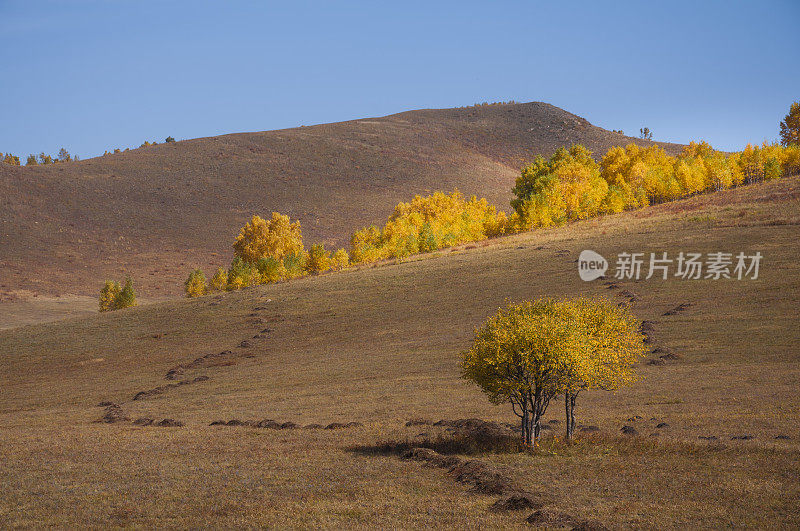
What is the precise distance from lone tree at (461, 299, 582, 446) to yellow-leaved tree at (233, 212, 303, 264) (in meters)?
85.2

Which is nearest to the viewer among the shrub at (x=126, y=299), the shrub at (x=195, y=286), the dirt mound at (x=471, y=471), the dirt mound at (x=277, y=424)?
the dirt mound at (x=471, y=471)

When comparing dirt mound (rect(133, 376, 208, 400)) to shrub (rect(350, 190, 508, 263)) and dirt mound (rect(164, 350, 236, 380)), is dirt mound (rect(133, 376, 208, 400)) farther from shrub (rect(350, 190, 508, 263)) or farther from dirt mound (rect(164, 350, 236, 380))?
shrub (rect(350, 190, 508, 263))

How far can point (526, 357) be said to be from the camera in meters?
25.6

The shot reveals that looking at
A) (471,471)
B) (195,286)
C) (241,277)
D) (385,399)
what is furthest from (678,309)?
(195,286)

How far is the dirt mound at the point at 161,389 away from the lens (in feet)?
152

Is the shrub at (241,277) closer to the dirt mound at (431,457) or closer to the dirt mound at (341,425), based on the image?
the dirt mound at (341,425)

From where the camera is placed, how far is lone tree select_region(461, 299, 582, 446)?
2541cm

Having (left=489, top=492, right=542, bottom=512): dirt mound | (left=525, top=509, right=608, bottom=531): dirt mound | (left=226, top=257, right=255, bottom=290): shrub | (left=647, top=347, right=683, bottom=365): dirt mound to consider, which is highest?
(left=226, top=257, right=255, bottom=290): shrub

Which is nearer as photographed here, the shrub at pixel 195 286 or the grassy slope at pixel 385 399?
the grassy slope at pixel 385 399

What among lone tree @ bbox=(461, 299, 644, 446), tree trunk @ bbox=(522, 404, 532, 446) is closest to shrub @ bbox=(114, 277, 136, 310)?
lone tree @ bbox=(461, 299, 644, 446)

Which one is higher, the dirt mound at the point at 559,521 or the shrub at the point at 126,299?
the shrub at the point at 126,299

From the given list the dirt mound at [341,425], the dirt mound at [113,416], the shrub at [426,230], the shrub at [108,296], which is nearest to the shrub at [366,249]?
the shrub at [426,230]

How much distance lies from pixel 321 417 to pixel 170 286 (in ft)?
376

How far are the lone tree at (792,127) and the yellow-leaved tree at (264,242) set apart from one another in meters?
113
